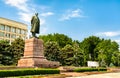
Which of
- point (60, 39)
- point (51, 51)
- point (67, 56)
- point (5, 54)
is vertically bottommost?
point (67, 56)

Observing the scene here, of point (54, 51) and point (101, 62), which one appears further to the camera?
point (101, 62)

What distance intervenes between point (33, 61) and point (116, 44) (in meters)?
50.8

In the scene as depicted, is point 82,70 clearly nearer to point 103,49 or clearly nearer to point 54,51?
point 54,51

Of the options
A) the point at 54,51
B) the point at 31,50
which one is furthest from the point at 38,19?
the point at 54,51

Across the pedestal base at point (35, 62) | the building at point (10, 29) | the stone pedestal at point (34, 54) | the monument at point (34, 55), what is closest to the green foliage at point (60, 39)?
the building at point (10, 29)

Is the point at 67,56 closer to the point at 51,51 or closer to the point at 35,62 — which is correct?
the point at 51,51

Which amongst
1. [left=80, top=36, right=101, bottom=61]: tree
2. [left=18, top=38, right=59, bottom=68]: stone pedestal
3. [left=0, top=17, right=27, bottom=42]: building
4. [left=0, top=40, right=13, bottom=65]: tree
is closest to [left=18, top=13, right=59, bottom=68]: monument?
[left=18, top=38, right=59, bottom=68]: stone pedestal

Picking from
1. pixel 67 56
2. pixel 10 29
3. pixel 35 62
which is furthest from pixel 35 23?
pixel 10 29

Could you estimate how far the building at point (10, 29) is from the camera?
7663 centimetres

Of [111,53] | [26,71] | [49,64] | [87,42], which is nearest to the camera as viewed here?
[26,71]

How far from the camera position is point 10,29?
80.6m

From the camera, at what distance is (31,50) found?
90.7 feet

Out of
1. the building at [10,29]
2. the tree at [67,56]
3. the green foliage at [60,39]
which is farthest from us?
the building at [10,29]

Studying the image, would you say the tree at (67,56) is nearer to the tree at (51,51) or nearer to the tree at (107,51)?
the tree at (51,51)
